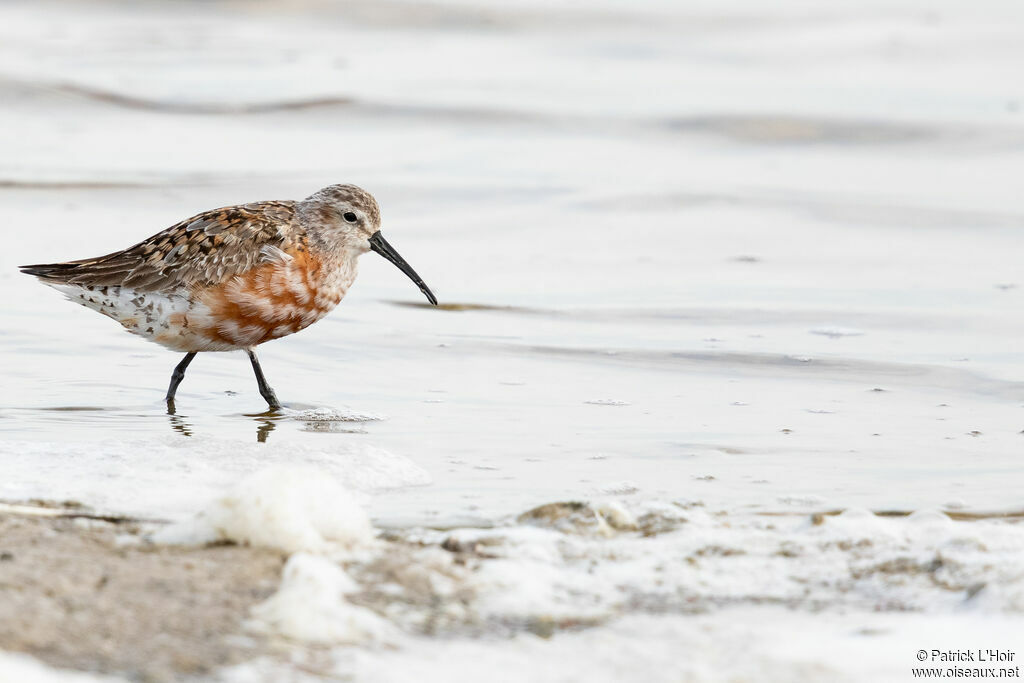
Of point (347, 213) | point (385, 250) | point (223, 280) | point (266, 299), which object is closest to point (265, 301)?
point (266, 299)

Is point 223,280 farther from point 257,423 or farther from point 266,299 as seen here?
point 257,423

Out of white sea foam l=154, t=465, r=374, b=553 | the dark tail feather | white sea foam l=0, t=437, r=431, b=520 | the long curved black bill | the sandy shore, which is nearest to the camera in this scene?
the sandy shore

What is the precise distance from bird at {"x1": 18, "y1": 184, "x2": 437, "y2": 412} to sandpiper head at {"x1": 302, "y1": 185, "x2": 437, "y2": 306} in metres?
0.01

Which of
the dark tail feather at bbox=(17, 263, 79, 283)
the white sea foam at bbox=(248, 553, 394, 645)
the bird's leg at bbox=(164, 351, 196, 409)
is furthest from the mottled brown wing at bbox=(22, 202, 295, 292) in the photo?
the white sea foam at bbox=(248, 553, 394, 645)

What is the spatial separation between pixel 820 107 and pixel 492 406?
339 inches

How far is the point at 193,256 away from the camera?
21.1 feet

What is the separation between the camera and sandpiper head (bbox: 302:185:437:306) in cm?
680

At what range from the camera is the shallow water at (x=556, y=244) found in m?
5.45

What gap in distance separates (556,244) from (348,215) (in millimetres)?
3383

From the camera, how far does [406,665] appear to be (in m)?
3.22

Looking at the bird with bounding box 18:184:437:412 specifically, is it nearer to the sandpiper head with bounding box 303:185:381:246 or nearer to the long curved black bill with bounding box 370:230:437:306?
the sandpiper head with bounding box 303:185:381:246

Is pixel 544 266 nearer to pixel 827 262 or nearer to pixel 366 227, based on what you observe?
pixel 827 262

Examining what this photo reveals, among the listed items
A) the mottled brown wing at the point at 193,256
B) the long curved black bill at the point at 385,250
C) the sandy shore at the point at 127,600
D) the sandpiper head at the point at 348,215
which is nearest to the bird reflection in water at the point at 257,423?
the mottled brown wing at the point at 193,256

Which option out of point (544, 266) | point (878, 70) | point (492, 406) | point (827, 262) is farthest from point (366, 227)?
point (878, 70)
